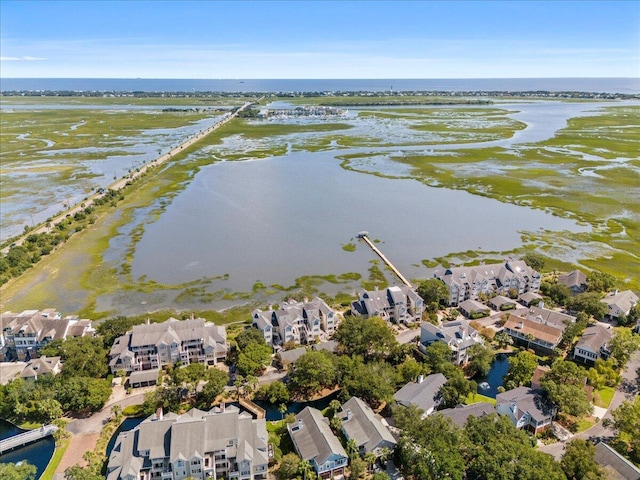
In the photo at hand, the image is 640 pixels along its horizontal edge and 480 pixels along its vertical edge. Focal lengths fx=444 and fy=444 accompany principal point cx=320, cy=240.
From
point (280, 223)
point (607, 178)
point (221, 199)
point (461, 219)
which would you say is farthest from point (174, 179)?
point (607, 178)

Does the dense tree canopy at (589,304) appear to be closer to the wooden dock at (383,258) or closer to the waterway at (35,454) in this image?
the wooden dock at (383,258)

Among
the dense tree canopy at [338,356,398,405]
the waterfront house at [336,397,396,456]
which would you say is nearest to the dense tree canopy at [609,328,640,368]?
the dense tree canopy at [338,356,398,405]

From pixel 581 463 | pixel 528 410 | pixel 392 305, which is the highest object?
pixel 581 463

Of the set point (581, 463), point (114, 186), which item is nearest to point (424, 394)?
point (581, 463)

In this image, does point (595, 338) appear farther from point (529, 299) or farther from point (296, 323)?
point (296, 323)

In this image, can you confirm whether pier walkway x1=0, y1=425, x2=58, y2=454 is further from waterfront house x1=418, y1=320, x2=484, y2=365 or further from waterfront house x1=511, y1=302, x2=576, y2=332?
waterfront house x1=511, y1=302, x2=576, y2=332
